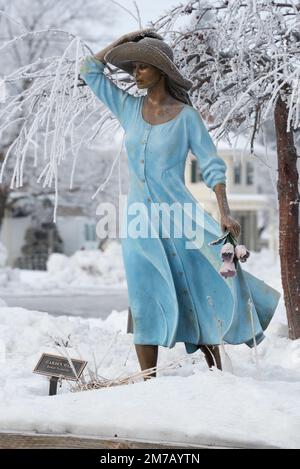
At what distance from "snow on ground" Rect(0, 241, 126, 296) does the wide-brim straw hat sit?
1605 centimetres

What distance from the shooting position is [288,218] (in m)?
8.46

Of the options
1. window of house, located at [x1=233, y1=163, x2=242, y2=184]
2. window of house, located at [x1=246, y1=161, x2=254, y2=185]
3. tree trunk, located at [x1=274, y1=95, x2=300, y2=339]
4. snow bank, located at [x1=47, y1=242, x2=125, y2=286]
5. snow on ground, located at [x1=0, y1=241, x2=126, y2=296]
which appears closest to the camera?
tree trunk, located at [x1=274, y1=95, x2=300, y2=339]

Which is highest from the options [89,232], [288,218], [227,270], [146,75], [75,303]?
[89,232]

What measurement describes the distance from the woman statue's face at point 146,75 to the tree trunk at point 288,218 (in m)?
2.64

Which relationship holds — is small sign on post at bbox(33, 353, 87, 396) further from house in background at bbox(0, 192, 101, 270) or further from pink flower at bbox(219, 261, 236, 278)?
house in background at bbox(0, 192, 101, 270)

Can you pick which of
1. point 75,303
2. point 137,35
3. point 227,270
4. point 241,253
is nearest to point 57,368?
point 227,270

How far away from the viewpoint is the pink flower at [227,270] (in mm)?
5418

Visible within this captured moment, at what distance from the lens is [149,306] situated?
5852mm

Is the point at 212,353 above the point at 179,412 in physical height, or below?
above

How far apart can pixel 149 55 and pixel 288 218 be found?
3.07 metres

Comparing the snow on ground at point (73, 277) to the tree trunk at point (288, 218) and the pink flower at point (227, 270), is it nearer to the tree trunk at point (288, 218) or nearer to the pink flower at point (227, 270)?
the tree trunk at point (288, 218)

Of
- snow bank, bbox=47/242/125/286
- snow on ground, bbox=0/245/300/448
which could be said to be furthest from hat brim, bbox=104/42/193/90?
snow bank, bbox=47/242/125/286

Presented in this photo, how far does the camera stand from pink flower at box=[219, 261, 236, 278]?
5418 mm

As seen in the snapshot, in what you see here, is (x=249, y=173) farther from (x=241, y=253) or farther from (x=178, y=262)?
(x=241, y=253)
